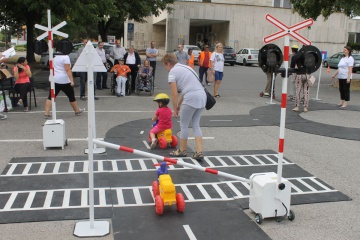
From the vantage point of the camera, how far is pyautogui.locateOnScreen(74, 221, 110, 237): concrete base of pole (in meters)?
4.25

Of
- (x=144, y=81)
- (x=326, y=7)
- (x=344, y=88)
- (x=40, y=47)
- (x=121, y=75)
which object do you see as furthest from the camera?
(x=326, y=7)

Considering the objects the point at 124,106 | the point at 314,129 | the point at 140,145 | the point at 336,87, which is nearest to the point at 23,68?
the point at 124,106

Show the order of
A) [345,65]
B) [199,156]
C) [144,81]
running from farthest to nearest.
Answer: [144,81] → [345,65] → [199,156]

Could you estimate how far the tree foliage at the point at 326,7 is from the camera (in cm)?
1661

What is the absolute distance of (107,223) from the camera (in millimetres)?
4465

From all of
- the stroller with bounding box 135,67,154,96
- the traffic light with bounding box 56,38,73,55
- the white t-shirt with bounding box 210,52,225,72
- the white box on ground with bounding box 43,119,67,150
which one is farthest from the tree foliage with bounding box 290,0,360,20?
the white box on ground with bounding box 43,119,67,150

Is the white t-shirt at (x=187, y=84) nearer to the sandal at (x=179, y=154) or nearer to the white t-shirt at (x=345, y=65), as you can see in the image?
the sandal at (x=179, y=154)

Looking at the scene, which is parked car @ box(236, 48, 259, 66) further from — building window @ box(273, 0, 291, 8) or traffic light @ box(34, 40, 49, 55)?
traffic light @ box(34, 40, 49, 55)

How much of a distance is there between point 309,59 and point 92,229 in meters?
3.24

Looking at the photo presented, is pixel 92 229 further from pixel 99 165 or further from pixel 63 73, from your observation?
pixel 63 73

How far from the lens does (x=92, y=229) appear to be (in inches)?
170

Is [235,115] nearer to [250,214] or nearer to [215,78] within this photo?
[215,78]

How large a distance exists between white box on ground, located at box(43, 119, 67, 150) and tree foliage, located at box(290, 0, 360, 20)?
13.9 m

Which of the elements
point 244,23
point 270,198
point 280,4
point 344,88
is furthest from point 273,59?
point 280,4
